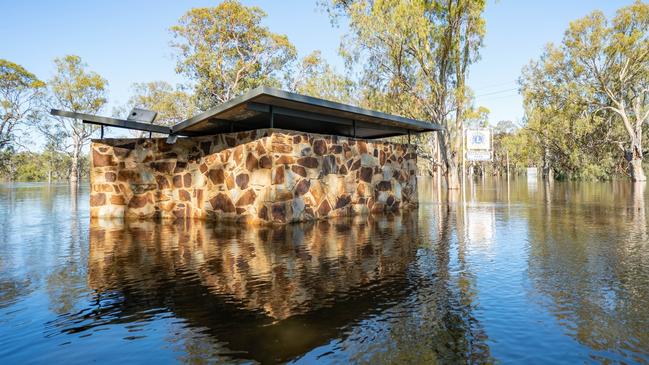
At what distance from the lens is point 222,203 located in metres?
10.6

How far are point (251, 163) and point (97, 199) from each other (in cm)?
491

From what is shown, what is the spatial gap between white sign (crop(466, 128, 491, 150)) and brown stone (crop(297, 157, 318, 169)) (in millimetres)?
13162

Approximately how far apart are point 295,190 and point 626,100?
130 feet

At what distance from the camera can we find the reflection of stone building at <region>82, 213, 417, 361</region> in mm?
3109

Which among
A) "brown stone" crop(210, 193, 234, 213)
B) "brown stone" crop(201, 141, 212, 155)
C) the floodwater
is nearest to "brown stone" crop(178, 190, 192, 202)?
"brown stone" crop(210, 193, 234, 213)

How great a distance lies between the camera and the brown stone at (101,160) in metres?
11.3

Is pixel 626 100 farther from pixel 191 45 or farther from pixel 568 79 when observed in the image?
pixel 191 45

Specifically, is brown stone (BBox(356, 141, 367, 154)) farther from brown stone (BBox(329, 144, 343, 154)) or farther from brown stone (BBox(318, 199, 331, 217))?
brown stone (BBox(318, 199, 331, 217))

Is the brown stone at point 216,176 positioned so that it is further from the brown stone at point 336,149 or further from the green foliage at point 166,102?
the green foliage at point 166,102

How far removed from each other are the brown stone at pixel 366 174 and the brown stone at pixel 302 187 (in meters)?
2.26

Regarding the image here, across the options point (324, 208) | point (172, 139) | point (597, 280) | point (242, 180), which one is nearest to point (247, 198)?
point (242, 180)

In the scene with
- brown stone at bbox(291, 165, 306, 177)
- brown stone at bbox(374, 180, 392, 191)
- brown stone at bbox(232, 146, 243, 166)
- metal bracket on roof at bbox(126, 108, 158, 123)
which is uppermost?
metal bracket on roof at bbox(126, 108, 158, 123)

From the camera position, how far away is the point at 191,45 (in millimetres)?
31578

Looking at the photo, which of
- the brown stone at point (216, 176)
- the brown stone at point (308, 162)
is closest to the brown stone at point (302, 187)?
the brown stone at point (308, 162)
